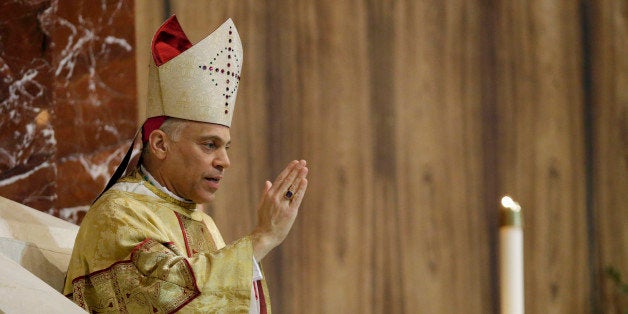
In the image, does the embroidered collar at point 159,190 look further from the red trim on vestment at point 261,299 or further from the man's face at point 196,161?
the red trim on vestment at point 261,299

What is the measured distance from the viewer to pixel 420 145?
4125mm


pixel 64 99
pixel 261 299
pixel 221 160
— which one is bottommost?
pixel 261 299

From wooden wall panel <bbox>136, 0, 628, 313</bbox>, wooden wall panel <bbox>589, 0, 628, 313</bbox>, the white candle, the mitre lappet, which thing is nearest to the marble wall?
wooden wall panel <bbox>136, 0, 628, 313</bbox>

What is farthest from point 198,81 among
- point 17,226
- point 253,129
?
point 253,129

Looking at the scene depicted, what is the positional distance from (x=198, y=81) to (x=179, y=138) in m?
0.17

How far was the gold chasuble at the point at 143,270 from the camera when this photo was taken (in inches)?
87.2

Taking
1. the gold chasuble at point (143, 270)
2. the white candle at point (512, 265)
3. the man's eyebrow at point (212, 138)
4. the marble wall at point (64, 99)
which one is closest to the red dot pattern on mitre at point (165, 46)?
the man's eyebrow at point (212, 138)

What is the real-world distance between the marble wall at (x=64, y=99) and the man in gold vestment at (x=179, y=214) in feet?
2.55

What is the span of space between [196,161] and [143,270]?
431 millimetres

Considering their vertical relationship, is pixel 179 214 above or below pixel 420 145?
below

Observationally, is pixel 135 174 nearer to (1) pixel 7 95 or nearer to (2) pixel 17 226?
(2) pixel 17 226

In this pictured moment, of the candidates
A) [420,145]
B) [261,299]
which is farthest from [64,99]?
[420,145]

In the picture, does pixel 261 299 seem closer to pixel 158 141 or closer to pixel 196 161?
pixel 196 161

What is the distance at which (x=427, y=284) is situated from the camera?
4090 mm
